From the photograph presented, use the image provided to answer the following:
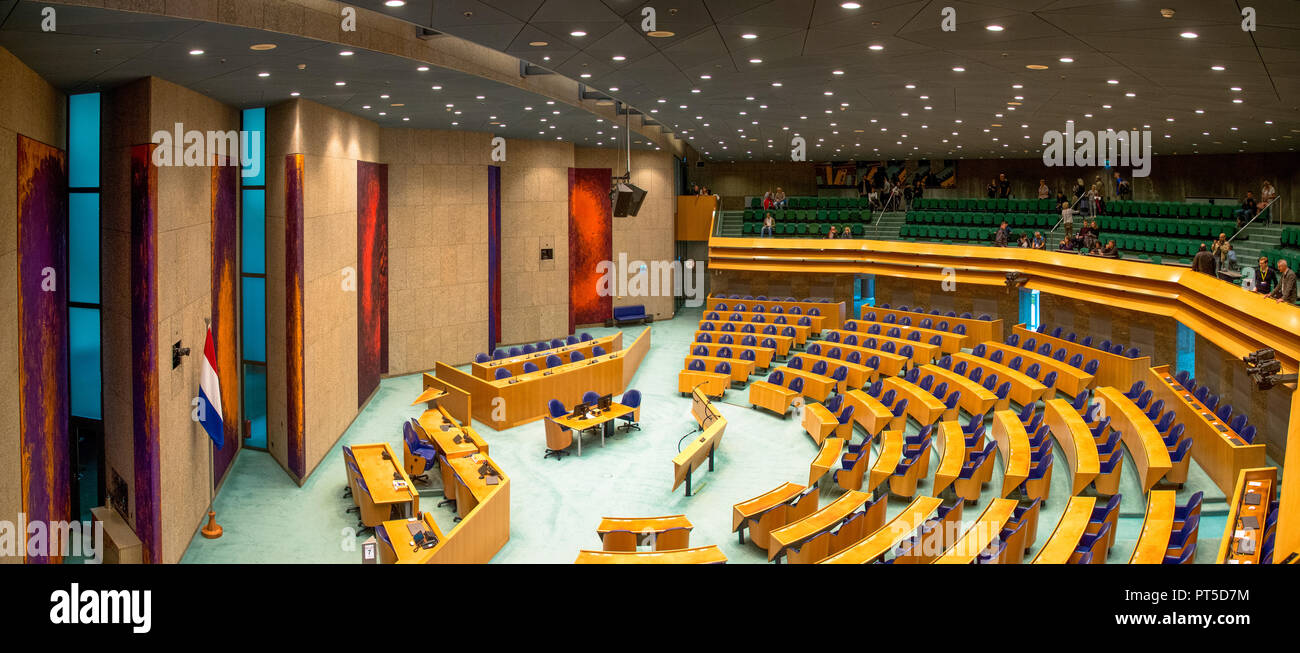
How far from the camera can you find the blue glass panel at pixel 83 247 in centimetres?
940

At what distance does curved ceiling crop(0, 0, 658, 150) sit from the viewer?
265 inches

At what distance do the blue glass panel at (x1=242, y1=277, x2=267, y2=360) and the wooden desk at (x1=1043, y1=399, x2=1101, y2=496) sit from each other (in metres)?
11.3

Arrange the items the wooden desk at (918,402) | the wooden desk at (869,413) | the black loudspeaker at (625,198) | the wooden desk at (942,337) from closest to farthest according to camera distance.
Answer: the wooden desk at (869,413), the wooden desk at (918,402), the black loudspeaker at (625,198), the wooden desk at (942,337)

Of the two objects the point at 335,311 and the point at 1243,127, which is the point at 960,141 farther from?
the point at 335,311

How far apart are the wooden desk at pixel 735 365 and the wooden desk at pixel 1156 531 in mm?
8964

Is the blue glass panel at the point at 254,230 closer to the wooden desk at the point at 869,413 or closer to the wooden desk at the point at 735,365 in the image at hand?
the wooden desk at the point at 735,365

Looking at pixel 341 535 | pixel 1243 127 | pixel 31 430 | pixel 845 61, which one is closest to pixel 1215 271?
pixel 1243 127

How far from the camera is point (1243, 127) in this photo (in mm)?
14570

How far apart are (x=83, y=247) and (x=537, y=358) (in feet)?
29.2

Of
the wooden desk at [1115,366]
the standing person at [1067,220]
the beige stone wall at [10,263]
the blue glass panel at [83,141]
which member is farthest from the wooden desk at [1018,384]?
the beige stone wall at [10,263]

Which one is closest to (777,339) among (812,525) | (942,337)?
(942,337)

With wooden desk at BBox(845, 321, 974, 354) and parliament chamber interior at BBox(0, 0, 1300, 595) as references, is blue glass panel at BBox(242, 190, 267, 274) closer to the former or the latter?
parliament chamber interior at BBox(0, 0, 1300, 595)
